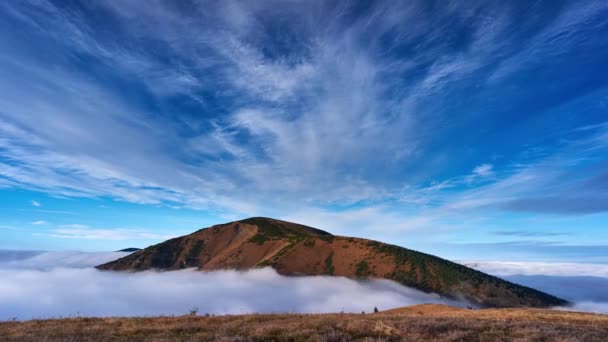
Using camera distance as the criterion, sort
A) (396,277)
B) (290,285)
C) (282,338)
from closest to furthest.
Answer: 1. (282,338)
2. (396,277)
3. (290,285)

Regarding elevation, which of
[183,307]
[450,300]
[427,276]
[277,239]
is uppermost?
[277,239]

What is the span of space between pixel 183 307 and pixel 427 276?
396 feet

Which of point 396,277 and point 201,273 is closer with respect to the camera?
point 396,277

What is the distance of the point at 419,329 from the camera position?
11.6 meters

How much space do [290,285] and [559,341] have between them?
144939mm

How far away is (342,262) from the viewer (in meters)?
150

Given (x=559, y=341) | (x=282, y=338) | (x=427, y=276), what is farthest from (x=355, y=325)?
(x=427, y=276)

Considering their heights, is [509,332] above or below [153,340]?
above

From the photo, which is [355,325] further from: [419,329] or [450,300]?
[450,300]

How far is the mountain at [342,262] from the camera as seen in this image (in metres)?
126

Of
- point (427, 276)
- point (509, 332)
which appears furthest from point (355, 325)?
point (427, 276)

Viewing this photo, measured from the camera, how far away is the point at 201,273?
17125 cm

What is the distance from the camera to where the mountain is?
12569cm

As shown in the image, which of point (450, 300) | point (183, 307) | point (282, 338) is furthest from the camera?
point (183, 307)
